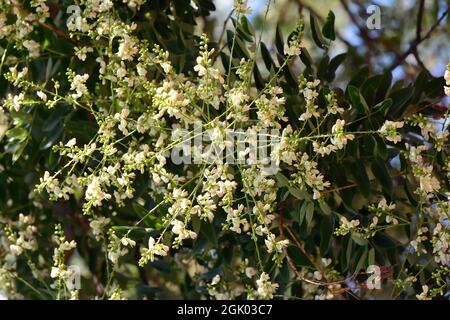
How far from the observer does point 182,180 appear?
113cm

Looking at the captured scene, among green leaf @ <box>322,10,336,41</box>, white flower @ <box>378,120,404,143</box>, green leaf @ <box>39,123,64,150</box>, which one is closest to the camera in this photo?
white flower @ <box>378,120,404,143</box>

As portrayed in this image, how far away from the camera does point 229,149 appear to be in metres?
1.07

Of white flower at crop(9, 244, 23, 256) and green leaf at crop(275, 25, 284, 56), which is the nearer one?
green leaf at crop(275, 25, 284, 56)

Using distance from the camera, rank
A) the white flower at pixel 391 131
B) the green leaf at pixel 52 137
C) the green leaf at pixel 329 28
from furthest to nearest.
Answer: the green leaf at pixel 52 137, the green leaf at pixel 329 28, the white flower at pixel 391 131

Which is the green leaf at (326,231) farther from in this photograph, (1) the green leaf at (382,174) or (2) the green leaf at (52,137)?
(2) the green leaf at (52,137)

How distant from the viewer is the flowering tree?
1.07m

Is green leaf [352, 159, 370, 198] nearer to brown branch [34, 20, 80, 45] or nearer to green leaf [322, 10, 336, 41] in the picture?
green leaf [322, 10, 336, 41]

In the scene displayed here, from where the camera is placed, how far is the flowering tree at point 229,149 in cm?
107

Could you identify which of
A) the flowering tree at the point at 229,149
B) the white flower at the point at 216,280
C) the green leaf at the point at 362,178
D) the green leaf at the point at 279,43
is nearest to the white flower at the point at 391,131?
the flowering tree at the point at 229,149

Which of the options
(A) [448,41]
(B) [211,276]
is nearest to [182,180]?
(B) [211,276]

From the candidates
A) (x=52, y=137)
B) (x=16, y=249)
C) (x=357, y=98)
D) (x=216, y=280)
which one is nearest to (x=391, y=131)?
(x=357, y=98)

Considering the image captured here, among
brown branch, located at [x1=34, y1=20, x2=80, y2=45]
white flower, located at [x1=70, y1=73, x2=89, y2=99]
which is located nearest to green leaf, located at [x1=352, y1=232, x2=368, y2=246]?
white flower, located at [x1=70, y1=73, x2=89, y2=99]

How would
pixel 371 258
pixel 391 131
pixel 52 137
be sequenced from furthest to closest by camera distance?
1. pixel 52 137
2. pixel 371 258
3. pixel 391 131

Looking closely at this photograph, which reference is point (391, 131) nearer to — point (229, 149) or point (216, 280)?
point (229, 149)
